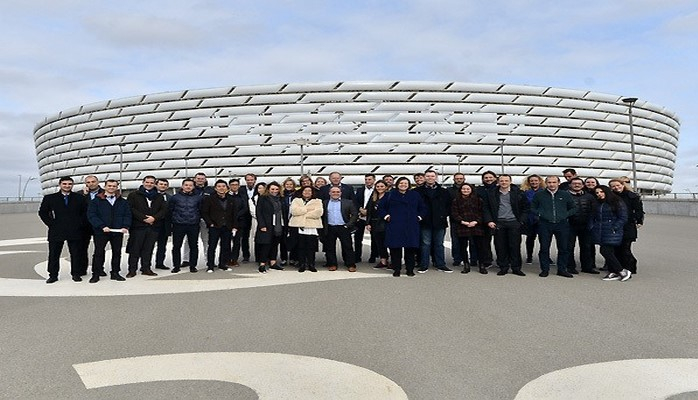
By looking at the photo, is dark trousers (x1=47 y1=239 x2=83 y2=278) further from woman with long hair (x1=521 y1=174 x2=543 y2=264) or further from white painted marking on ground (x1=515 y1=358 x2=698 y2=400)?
woman with long hair (x1=521 y1=174 x2=543 y2=264)

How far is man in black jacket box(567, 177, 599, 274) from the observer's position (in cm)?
757

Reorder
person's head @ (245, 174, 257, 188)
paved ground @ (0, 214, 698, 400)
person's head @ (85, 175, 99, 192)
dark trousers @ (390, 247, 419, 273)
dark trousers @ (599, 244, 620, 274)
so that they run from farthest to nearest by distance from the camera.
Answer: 1. person's head @ (245, 174, 257, 188)
2. dark trousers @ (390, 247, 419, 273)
3. person's head @ (85, 175, 99, 192)
4. dark trousers @ (599, 244, 620, 274)
5. paved ground @ (0, 214, 698, 400)

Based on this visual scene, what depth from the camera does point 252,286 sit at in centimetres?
665

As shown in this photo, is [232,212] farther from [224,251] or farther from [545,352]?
[545,352]

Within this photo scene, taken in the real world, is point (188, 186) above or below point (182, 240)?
above

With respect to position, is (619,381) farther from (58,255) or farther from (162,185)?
(162,185)

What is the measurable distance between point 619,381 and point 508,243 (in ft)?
15.2

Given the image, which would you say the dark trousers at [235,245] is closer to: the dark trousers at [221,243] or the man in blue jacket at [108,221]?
the dark trousers at [221,243]

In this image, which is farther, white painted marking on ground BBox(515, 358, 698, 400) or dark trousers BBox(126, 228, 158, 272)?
dark trousers BBox(126, 228, 158, 272)

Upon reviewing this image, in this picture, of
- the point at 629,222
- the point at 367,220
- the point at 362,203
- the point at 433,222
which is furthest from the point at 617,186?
the point at 362,203

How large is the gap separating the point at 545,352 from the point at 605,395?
31.4 inches

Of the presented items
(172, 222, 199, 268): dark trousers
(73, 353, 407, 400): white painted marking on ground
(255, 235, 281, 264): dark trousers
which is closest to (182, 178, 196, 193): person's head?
(172, 222, 199, 268): dark trousers

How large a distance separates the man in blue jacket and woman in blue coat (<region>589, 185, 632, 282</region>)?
7065 millimetres

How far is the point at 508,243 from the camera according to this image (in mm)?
7637
